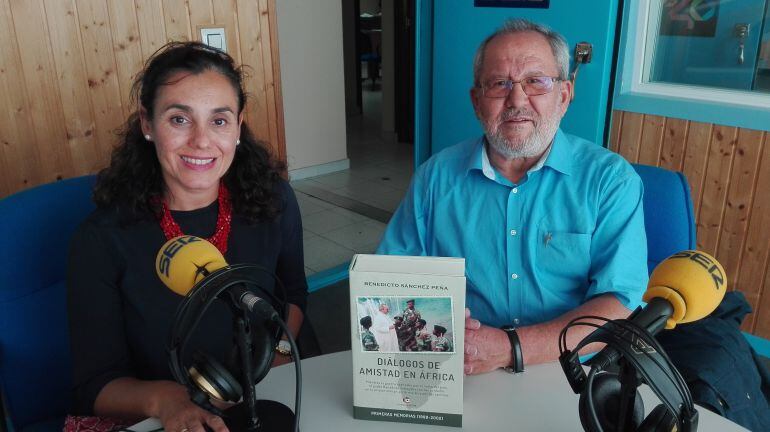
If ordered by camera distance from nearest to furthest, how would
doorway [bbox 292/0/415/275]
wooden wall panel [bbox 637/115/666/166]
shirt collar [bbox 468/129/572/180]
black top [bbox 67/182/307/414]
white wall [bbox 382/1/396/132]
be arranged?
black top [bbox 67/182/307/414] → shirt collar [bbox 468/129/572/180] → wooden wall panel [bbox 637/115/666/166] → doorway [bbox 292/0/415/275] → white wall [bbox 382/1/396/132]

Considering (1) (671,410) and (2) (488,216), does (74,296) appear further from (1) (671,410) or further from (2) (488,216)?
(1) (671,410)

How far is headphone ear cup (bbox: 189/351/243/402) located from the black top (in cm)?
41

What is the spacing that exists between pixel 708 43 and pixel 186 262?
9.16 ft

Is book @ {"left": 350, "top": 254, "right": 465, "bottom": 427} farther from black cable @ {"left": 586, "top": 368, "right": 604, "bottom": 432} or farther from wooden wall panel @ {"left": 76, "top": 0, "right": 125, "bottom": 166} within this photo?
wooden wall panel @ {"left": 76, "top": 0, "right": 125, "bottom": 166}

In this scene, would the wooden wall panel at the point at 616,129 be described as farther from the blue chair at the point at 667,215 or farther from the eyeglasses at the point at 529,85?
the eyeglasses at the point at 529,85

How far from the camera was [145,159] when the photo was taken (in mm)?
1504

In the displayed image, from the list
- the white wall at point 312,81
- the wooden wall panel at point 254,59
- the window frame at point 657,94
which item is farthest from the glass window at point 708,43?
the white wall at point 312,81

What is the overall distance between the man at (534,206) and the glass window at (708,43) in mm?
1487

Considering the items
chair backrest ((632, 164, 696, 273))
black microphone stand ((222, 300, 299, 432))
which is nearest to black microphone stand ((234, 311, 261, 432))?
black microphone stand ((222, 300, 299, 432))

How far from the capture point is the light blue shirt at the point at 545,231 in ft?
4.91

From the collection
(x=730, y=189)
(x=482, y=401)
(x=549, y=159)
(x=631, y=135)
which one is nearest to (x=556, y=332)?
(x=482, y=401)

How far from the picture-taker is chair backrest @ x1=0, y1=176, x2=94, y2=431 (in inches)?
56.7

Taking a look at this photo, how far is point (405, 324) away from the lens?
964 millimetres

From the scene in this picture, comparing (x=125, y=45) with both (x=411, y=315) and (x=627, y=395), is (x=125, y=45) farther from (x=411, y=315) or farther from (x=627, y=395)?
(x=627, y=395)
